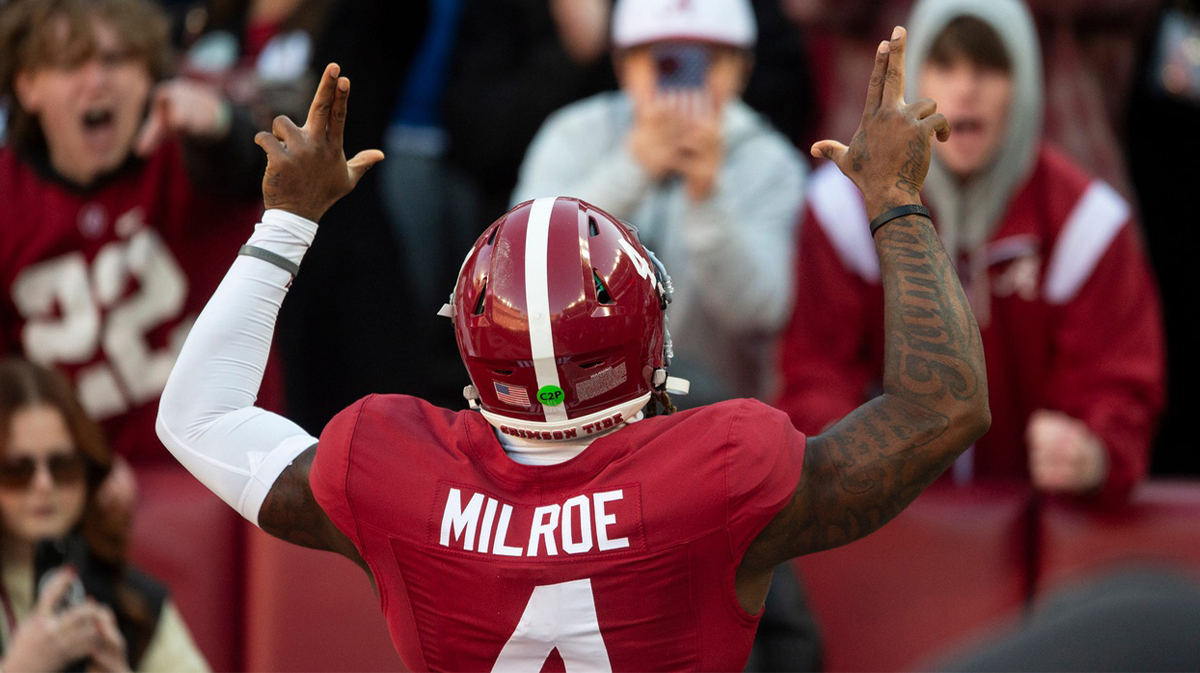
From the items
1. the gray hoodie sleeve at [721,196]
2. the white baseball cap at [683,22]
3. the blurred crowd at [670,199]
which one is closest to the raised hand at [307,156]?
the blurred crowd at [670,199]

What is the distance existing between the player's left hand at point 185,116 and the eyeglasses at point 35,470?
0.80 m

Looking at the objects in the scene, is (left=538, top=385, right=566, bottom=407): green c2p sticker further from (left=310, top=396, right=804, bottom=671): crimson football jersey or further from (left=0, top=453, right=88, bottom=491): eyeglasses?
(left=0, top=453, right=88, bottom=491): eyeglasses

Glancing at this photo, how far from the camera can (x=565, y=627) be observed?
2.21m

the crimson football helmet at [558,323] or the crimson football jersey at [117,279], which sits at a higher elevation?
the crimson football helmet at [558,323]

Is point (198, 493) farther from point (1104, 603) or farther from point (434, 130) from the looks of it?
point (1104, 603)

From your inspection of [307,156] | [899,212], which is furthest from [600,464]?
[307,156]

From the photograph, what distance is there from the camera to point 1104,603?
1.11 metres

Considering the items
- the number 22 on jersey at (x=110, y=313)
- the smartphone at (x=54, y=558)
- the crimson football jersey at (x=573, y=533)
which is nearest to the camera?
the crimson football jersey at (x=573, y=533)

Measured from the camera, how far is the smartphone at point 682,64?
421 cm

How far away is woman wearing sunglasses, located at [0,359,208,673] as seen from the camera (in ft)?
11.7

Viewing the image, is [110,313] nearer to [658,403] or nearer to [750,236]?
[750,236]

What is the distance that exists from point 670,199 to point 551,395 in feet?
7.09

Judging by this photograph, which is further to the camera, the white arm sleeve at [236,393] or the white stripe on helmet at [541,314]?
the white arm sleeve at [236,393]

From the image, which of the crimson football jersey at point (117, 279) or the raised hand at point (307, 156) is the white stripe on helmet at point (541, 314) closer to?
the raised hand at point (307, 156)
